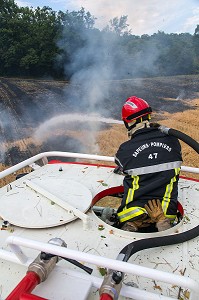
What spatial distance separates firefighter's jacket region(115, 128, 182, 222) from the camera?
8.20 feet

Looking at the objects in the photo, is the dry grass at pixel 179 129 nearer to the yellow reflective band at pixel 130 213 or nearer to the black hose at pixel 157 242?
the yellow reflective band at pixel 130 213

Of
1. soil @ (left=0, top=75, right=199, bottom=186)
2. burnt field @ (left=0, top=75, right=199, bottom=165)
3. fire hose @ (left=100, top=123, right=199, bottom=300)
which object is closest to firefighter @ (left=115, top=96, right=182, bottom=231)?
fire hose @ (left=100, top=123, right=199, bottom=300)

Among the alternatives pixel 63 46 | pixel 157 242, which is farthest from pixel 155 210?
pixel 63 46

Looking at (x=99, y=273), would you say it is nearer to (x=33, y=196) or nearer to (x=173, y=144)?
(x=33, y=196)

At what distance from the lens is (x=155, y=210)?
250cm

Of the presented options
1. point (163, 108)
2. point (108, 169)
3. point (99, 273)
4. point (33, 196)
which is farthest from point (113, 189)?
point (163, 108)

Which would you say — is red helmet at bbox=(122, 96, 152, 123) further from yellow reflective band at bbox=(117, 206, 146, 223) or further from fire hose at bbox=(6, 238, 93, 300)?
fire hose at bbox=(6, 238, 93, 300)

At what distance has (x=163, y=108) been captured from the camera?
41.3 ft

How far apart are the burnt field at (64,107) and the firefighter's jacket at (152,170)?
525cm

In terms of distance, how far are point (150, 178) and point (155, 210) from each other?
278 mm

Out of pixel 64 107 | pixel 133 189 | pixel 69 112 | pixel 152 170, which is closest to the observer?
pixel 152 170

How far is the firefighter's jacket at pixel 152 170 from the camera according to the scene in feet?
8.20

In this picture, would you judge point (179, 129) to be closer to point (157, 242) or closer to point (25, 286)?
point (157, 242)

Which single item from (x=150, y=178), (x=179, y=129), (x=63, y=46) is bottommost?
(x=179, y=129)
